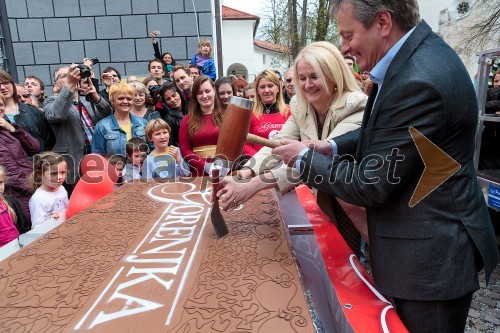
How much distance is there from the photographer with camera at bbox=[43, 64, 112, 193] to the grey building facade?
131 inches

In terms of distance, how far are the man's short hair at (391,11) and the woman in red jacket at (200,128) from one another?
2084 mm

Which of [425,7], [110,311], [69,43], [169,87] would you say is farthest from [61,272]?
[425,7]

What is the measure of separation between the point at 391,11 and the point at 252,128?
2421 millimetres

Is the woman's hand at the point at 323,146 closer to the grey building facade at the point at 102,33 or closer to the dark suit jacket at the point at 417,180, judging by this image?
the dark suit jacket at the point at 417,180

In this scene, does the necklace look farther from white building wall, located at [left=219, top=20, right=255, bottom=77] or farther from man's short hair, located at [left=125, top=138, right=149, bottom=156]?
white building wall, located at [left=219, top=20, right=255, bottom=77]

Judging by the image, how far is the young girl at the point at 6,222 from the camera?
2.27 metres

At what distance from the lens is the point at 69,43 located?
6.65 m

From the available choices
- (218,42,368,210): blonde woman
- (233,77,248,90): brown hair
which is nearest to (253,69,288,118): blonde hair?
(233,77,248,90): brown hair

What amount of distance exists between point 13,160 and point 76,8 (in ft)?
16.1

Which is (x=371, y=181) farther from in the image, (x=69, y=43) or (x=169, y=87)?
(x=69, y=43)

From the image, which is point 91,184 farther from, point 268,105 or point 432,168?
point 432,168

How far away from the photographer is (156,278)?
3.75 feet

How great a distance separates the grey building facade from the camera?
21.4ft

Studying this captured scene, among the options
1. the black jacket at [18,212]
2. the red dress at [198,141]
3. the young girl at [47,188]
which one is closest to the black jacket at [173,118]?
the red dress at [198,141]
